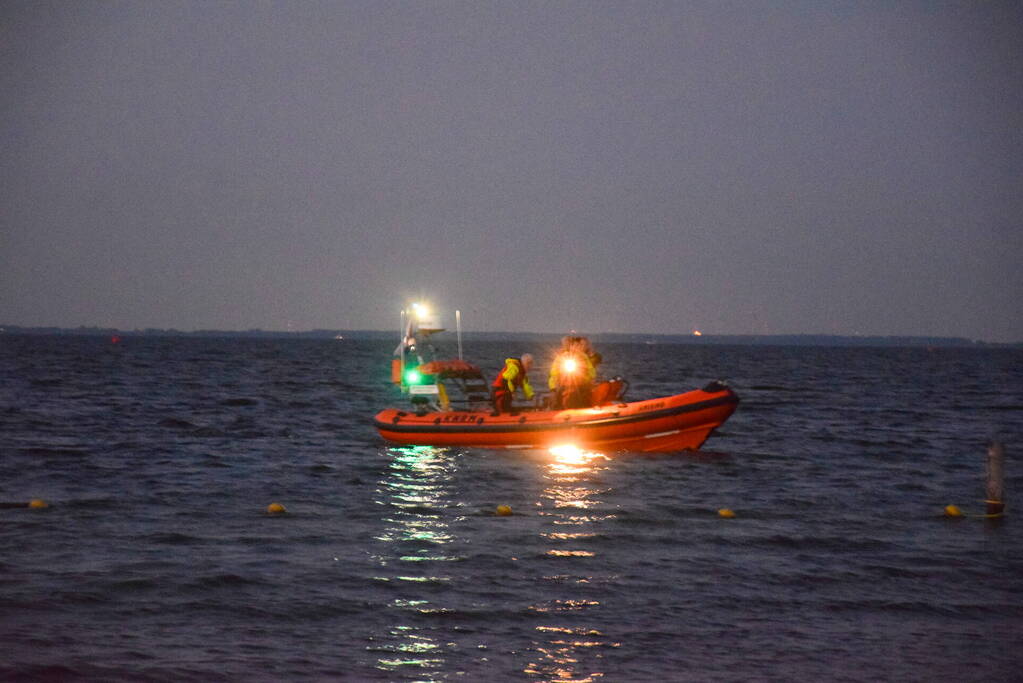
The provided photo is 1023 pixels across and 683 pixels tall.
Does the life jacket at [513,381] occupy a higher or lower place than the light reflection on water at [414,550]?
higher

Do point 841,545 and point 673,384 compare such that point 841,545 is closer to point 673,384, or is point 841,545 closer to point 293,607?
point 293,607

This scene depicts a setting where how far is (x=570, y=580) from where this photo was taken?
1028 cm

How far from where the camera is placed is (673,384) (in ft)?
183

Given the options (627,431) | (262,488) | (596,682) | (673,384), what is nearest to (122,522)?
(262,488)

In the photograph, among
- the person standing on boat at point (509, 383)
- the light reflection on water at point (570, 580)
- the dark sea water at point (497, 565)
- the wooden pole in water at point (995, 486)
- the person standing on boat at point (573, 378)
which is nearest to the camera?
the light reflection on water at point (570, 580)

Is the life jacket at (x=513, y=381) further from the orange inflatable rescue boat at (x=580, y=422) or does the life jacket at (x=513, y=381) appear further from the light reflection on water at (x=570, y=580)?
the light reflection on water at (x=570, y=580)

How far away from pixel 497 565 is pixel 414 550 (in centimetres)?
123

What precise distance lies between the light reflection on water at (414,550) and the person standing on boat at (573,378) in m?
2.27

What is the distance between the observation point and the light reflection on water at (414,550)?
7.97 meters

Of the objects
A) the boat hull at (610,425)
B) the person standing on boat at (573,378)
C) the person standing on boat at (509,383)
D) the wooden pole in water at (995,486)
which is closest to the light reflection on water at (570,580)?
the boat hull at (610,425)

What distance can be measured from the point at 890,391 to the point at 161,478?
42840mm

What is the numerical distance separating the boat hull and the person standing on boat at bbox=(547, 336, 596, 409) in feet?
1.14

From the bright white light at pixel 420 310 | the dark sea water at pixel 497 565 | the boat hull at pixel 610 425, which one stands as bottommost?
the dark sea water at pixel 497 565

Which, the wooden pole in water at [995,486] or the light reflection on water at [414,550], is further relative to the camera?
the wooden pole in water at [995,486]
